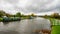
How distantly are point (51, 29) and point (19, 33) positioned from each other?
26.0 inches

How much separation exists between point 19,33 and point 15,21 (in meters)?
0.27

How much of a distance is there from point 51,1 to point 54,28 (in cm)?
57

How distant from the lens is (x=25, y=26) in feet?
9.59

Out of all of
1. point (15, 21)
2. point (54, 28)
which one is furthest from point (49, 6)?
point (15, 21)

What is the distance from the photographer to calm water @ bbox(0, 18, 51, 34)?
285cm

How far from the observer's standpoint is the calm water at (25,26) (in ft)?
9.36

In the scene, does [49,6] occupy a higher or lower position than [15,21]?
higher

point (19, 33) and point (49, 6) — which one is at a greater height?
point (49, 6)

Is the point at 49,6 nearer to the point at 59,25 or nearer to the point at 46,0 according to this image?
the point at 46,0

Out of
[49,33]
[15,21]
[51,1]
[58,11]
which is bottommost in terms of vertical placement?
[49,33]

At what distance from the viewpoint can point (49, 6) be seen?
116 inches

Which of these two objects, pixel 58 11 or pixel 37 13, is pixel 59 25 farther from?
pixel 37 13

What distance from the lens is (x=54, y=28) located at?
2.85 metres

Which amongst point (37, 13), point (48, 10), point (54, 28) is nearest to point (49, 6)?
point (48, 10)
